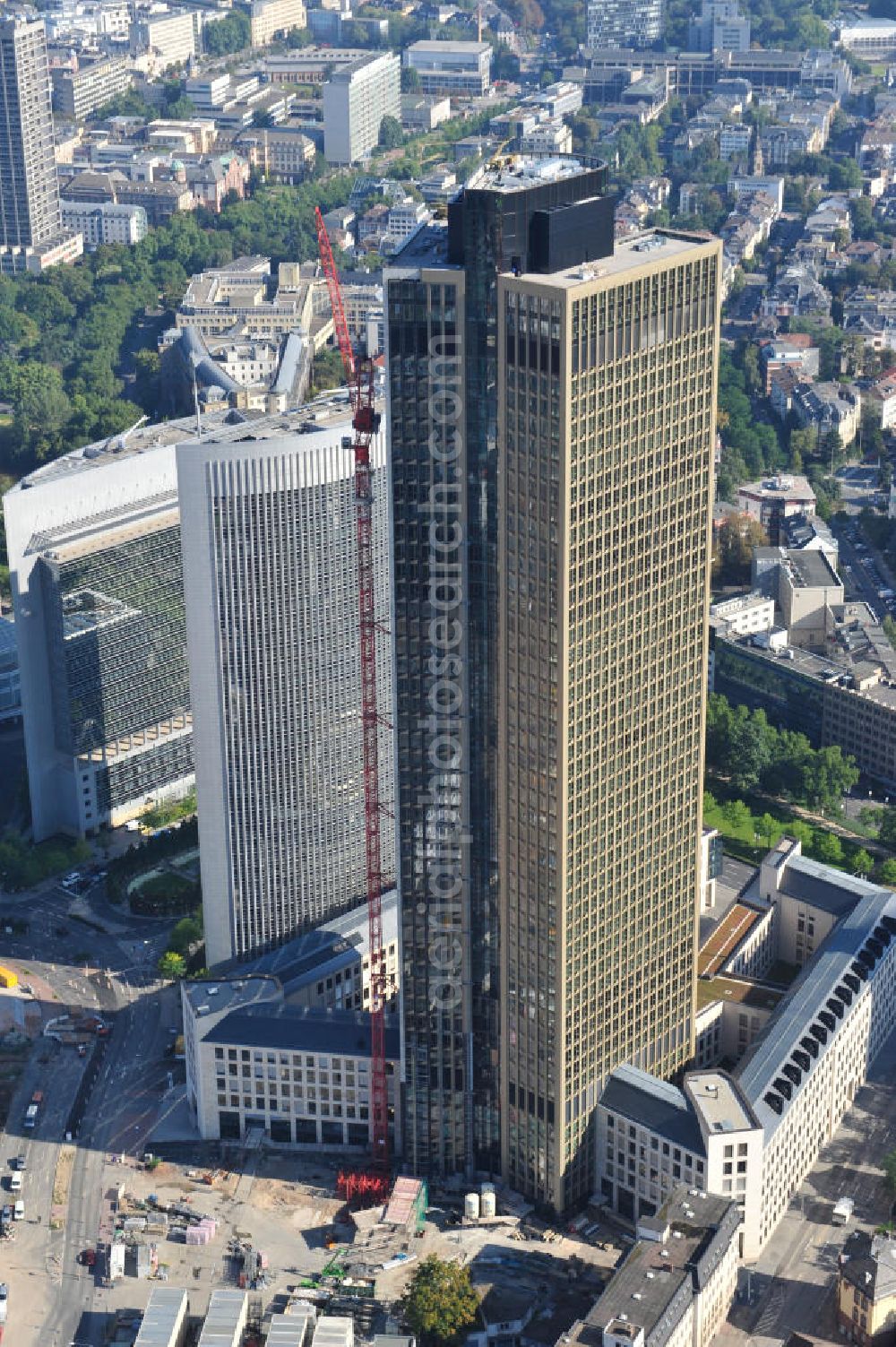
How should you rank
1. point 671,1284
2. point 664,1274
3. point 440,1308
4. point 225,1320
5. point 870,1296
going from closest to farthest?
point 671,1284 → point 664,1274 → point 870,1296 → point 225,1320 → point 440,1308

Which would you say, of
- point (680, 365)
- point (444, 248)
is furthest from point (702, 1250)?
point (444, 248)

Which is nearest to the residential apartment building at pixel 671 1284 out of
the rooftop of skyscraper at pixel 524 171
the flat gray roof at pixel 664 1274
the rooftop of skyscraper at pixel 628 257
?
the flat gray roof at pixel 664 1274

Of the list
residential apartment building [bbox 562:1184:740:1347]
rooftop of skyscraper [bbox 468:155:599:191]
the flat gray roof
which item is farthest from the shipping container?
rooftop of skyscraper [bbox 468:155:599:191]

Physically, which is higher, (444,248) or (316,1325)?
(444,248)

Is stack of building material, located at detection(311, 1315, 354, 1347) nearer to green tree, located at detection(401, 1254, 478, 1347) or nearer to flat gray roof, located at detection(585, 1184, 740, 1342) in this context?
green tree, located at detection(401, 1254, 478, 1347)

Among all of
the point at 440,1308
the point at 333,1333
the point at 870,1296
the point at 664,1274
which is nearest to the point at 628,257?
the point at 664,1274

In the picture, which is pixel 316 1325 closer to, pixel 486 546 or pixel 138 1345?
pixel 138 1345

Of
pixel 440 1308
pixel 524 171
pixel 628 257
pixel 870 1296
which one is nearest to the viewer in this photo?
pixel 524 171

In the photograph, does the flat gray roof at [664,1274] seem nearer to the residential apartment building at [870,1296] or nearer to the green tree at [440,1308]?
the residential apartment building at [870,1296]

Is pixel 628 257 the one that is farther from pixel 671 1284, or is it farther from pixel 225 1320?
pixel 225 1320
